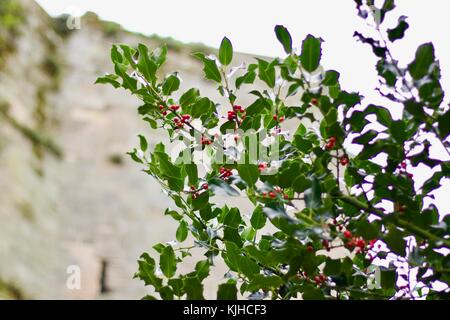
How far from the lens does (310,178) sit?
2.39 feet

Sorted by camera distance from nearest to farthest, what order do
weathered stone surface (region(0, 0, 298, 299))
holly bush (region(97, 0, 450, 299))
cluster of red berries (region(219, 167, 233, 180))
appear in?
holly bush (region(97, 0, 450, 299)), cluster of red berries (region(219, 167, 233, 180)), weathered stone surface (region(0, 0, 298, 299))

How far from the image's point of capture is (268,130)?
40.3 inches

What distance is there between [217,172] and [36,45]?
341 cm

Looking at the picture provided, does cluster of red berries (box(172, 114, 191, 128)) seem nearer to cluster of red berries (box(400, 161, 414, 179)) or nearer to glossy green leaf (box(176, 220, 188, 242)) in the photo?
glossy green leaf (box(176, 220, 188, 242))

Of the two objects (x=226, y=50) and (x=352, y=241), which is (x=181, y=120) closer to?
(x=226, y=50)

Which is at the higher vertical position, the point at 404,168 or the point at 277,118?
the point at 277,118

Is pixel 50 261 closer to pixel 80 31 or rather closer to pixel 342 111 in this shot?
pixel 80 31

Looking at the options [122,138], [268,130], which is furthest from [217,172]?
[122,138]

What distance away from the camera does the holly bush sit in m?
0.70

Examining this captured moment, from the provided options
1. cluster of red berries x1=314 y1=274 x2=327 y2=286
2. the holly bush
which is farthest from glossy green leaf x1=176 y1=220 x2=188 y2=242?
cluster of red berries x1=314 y1=274 x2=327 y2=286

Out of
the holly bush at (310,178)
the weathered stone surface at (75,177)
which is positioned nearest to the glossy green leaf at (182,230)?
the holly bush at (310,178)

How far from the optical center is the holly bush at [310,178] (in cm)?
70

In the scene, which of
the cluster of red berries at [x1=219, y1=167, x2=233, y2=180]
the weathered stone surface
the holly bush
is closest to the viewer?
the holly bush

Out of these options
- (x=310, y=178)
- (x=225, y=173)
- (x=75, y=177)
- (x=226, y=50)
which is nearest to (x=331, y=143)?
(x=310, y=178)
